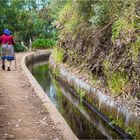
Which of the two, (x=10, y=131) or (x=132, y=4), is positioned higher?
(x=132, y=4)

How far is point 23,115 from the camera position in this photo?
1038 cm

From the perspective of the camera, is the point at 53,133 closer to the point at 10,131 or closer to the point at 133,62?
the point at 10,131

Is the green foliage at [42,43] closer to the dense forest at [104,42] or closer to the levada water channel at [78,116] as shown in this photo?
the dense forest at [104,42]

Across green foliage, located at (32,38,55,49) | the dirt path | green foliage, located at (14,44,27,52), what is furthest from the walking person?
green foliage, located at (32,38,55,49)

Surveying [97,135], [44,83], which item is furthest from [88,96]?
[44,83]

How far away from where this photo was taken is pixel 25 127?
9.34m

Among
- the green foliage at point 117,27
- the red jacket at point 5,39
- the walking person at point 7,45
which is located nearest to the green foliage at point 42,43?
A: the walking person at point 7,45

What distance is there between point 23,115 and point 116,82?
308 centimetres

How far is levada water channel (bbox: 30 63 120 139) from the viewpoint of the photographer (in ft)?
37.0

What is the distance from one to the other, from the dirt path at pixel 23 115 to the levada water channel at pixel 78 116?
1310mm

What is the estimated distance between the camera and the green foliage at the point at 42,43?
113ft

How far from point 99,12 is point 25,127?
6.43 metres

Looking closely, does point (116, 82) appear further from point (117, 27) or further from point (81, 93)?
point (81, 93)

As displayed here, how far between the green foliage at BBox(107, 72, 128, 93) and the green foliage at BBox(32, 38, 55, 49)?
22494 mm
